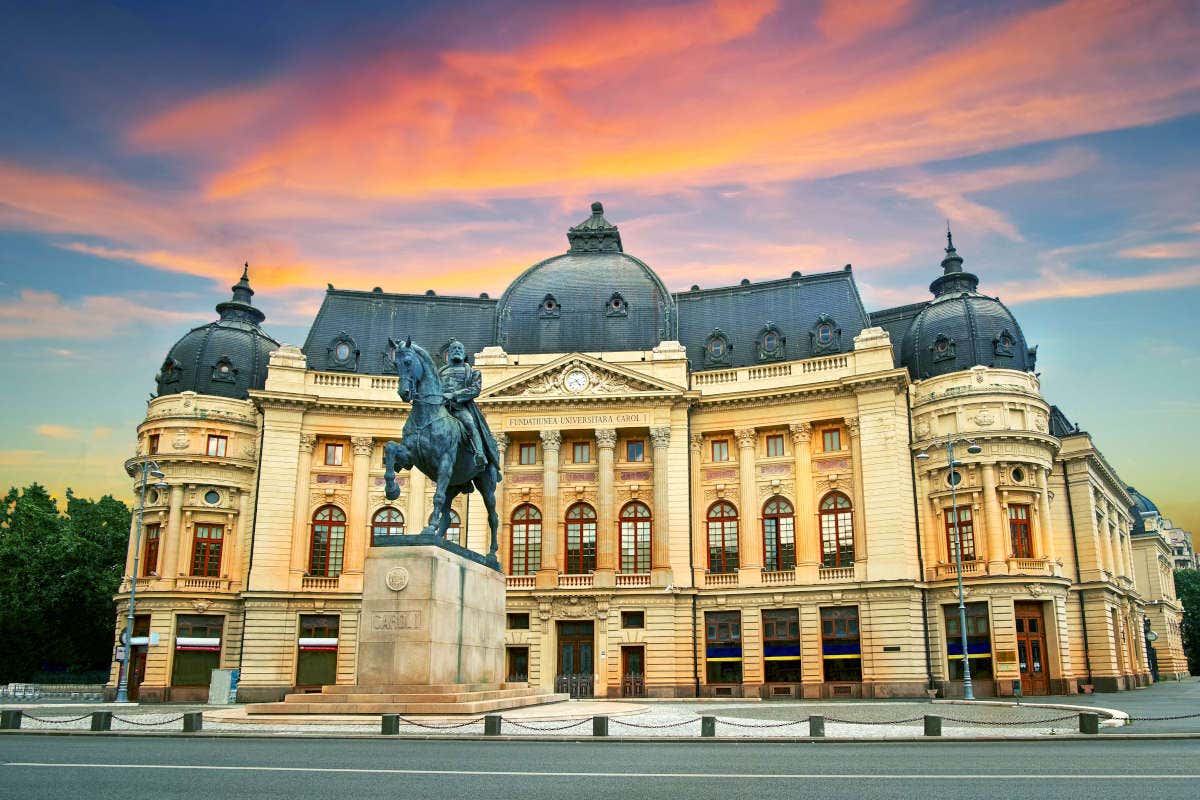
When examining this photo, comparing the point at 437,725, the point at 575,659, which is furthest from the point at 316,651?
the point at 437,725

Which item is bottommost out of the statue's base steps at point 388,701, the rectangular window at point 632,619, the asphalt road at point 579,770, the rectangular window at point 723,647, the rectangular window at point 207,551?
the asphalt road at point 579,770

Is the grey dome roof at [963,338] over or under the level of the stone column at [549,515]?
over

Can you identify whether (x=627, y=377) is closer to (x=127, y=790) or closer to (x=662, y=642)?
(x=662, y=642)

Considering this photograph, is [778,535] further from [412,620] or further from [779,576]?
[412,620]

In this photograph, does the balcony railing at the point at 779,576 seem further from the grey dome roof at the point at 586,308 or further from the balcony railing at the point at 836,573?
the grey dome roof at the point at 586,308

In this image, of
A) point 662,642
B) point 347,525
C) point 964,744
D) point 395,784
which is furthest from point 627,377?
point 395,784

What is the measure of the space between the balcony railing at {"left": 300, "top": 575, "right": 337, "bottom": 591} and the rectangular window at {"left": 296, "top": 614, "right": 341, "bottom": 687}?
5.19ft

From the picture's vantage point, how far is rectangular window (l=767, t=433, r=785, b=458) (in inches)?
2334

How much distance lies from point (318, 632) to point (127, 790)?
Answer: 4695 centimetres

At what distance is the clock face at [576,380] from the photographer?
59.3 meters

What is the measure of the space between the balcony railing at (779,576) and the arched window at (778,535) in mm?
438

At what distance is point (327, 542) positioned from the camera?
198 ft

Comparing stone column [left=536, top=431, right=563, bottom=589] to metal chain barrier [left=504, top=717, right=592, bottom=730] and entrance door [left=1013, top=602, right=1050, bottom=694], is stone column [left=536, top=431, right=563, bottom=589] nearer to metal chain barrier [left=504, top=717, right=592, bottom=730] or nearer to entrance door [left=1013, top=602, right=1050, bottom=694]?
entrance door [left=1013, top=602, right=1050, bottom=694]

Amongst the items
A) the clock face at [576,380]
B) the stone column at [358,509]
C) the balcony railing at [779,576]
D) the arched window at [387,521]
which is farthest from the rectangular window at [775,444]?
the stone column at [358,509]
